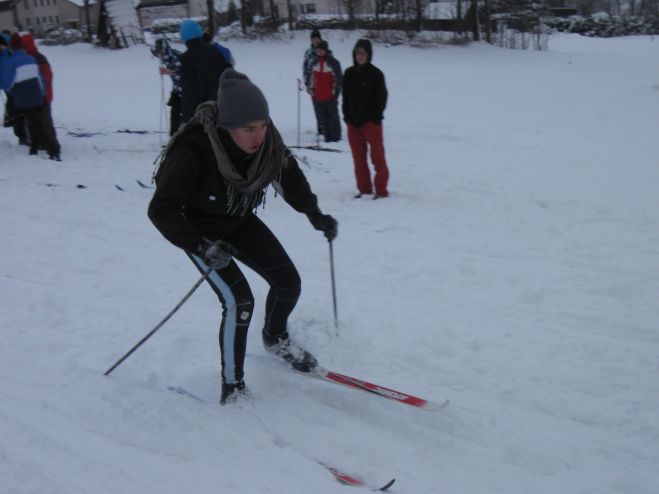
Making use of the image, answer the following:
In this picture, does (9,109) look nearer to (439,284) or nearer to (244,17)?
(439,284)

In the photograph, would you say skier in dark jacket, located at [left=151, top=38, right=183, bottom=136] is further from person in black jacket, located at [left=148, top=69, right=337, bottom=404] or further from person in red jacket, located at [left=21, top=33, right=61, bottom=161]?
person in black jacket, located at [left=148, top=69, right=337, bottom=404]

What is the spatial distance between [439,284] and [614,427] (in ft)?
6.78

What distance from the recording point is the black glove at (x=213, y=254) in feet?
9.48

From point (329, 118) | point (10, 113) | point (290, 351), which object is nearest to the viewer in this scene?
point (290, 351)

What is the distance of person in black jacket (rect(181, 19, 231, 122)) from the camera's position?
7.50 meters

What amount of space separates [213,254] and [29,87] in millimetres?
8339

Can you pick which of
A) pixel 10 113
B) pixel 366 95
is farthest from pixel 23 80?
pixel 366 95

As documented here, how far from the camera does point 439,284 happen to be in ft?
16.8

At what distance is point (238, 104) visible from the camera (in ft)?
9.44

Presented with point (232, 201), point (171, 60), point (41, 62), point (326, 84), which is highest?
point (41, 62)

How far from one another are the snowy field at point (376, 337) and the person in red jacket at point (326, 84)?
1807mm

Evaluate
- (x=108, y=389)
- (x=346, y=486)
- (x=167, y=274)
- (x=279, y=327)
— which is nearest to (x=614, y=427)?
(x=346, y=486)

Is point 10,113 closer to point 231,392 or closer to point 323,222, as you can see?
point 323,222

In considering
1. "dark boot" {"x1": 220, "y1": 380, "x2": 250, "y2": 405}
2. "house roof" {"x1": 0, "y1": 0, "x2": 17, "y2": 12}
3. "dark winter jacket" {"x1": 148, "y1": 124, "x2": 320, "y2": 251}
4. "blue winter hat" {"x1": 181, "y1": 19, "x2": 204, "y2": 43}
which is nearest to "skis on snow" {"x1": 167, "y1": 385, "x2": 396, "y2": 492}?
"dark boot" {"x1": 220, "y1": 380, "x2": 250, "y2": 405}
